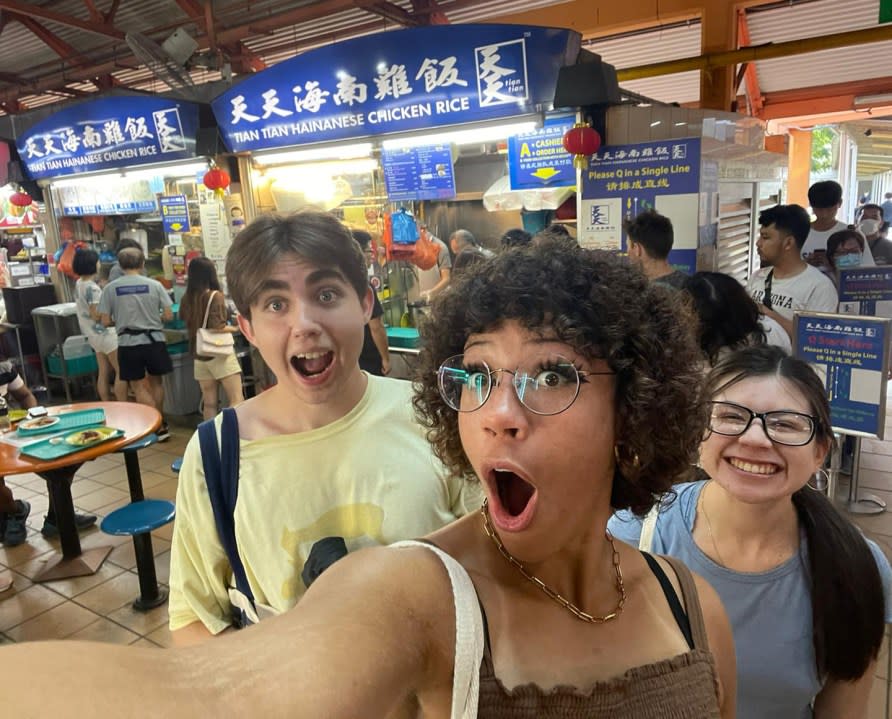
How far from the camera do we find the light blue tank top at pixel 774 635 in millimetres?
1477

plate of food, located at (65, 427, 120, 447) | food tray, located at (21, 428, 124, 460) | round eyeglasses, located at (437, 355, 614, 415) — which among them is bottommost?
food tray, located at (21, 428, 124, 460)

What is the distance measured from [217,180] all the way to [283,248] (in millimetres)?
5292

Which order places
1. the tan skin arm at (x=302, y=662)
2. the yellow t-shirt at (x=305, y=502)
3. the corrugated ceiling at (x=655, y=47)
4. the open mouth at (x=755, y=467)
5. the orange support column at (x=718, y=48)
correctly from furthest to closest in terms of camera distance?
the corrugated ceiling at (x=655, y=47), the orange support column at (x=718, y=48), the open mouth at (x=755, y=467), the yellow t-shirt at (x=305, y=502), the tan skin arm at (x=302, y=662)

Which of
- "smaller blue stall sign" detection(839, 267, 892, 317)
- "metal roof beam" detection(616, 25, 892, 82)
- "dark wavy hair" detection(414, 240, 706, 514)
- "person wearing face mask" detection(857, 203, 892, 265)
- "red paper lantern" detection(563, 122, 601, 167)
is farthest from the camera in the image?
"person wearing face mask" detection(857, 203, 892, 265)

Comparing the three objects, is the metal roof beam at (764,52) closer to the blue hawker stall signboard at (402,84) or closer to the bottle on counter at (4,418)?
the blue hawker stall signboard at (402,84)

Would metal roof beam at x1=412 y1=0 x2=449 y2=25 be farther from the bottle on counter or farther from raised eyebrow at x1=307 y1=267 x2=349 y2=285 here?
raised eyebrow at x1=307 y1=267 x2=349 y2=285

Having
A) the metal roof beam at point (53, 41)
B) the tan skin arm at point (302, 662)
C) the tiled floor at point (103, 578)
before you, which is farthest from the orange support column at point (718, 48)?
the metal roof beam at point (53, 41)

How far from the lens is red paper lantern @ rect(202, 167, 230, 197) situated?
6.08 meters

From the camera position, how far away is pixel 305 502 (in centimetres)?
132

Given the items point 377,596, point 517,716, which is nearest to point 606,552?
point 517,716

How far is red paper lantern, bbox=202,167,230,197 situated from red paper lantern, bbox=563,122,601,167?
3.36m

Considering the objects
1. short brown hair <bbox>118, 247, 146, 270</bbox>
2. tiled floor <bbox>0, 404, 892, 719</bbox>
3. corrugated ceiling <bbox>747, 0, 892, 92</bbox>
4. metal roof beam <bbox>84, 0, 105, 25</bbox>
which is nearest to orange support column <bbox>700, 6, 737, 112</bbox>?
corrugated ceiling <bbox>747, 0, 892, 92</bbox>

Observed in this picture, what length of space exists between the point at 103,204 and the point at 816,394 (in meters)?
8.97

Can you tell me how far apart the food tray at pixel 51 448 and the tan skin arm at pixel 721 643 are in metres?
3.79
